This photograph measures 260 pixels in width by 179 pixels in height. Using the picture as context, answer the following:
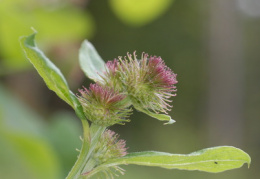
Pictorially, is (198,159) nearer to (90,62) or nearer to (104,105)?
(104,105)

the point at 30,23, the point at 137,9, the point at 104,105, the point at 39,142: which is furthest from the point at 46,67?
the point at 137,9

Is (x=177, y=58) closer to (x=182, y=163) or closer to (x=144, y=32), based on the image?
(x=144, y=32)

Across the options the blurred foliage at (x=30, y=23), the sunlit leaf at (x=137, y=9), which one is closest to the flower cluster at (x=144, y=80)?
the blurred foliage at (x=30, y=23)

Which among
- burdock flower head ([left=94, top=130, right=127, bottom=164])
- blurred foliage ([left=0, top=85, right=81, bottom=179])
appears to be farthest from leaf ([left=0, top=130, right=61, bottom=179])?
burdock flower head ([left=94, top=130, right=127, bottom=164])

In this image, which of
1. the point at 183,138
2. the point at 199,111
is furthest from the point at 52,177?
the point at 199,111

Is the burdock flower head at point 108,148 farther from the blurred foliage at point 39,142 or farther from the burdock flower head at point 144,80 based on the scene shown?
the blurred foliage at point 39,142

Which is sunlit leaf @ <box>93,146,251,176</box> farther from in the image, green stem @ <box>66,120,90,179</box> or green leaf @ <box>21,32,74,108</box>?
green leaf @ <box>21,32,74,108</box>
